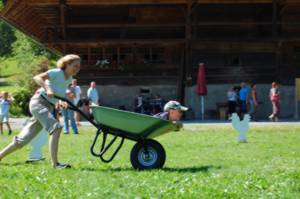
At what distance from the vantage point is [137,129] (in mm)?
9742

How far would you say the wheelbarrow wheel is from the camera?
32.0ft

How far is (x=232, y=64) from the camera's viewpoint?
105ft

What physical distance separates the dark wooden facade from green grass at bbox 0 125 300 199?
18121mm

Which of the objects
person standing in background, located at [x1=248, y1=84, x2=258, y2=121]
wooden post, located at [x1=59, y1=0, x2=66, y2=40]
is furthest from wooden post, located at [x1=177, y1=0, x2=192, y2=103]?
wooden post, located at [x1=59, y1=0, x2=66, y2=40]

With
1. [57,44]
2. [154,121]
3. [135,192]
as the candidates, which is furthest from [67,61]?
[57,44]

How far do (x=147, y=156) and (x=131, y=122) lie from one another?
21.6 inches

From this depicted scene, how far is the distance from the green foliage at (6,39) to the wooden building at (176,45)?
195 ft

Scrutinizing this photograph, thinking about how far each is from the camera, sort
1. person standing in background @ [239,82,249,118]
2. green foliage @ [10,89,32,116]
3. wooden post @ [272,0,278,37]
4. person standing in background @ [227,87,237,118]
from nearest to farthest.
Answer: person standing in background @ [239,82,249,118], person standing in background @ [227,87,237,118], wooden post @ [272,0,278,37], green foliage @ [10,89,32,116]

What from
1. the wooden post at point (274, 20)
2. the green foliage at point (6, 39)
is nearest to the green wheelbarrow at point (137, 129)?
the wooden post at point (274, 20)

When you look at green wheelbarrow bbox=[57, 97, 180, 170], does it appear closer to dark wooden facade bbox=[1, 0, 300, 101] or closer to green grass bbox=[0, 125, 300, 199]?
green grass bbox=[0, 125, 300, 199]

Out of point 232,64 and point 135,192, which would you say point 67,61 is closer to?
point 135,192

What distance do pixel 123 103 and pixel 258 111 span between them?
6066 mm

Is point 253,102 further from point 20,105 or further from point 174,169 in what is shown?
point 174,169

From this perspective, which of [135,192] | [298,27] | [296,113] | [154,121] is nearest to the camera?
[135,192]
